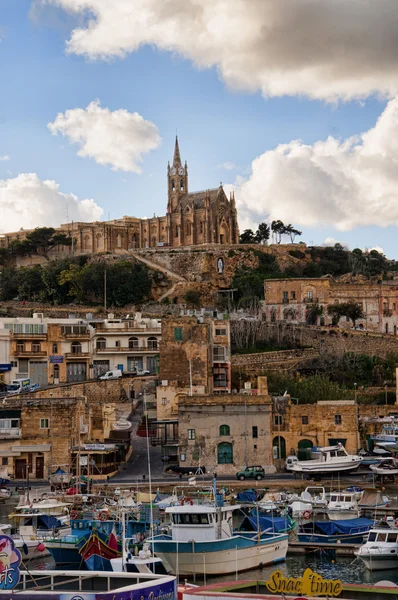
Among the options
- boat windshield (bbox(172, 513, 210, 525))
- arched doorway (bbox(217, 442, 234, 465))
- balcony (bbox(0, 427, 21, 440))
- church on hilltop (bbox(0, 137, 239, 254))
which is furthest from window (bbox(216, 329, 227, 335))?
church on hilltop (bbox(0, 137, 239, 254))

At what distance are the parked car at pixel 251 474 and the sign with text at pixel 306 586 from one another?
2687cm

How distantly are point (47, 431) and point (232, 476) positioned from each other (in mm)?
10506

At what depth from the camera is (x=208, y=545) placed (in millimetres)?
36250

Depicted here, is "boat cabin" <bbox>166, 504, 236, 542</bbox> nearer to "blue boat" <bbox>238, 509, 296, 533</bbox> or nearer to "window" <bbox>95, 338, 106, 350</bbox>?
"blue boat" <bbox>238, 509, 296, 533</bbox>

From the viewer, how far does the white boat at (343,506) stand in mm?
43531

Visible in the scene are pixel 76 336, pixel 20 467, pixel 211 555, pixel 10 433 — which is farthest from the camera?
pixel 76 336

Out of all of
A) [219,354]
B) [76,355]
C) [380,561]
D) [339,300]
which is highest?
[339,300]

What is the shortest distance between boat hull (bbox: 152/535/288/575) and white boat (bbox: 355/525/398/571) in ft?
12.5

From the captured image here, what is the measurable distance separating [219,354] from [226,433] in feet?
46.8

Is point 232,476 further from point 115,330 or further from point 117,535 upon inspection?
point 115,330

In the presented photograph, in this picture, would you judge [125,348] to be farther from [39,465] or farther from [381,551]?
[381,551]

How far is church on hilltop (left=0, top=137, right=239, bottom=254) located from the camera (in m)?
125

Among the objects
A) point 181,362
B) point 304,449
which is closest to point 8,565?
point 304,449

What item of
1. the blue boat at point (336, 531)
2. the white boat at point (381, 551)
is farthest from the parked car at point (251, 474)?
the white boat at point (381, 551)
